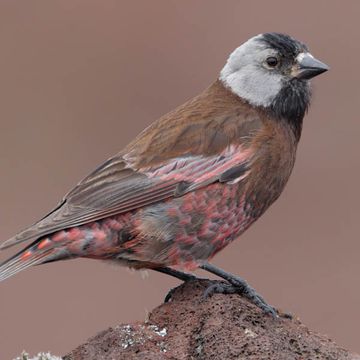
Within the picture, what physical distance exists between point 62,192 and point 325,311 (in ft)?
10.0

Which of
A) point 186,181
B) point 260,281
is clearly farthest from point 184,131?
point 260,281

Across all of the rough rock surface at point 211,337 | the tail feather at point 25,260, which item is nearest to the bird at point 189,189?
the tail feather at point 25,260

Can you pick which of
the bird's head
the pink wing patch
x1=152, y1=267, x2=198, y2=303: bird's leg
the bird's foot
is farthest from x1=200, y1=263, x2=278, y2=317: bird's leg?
the bird's head

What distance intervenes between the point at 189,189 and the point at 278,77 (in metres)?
1.14

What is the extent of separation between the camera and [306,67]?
896 cm

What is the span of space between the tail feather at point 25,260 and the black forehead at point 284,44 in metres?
2.15

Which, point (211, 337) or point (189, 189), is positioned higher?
point (189, 189)

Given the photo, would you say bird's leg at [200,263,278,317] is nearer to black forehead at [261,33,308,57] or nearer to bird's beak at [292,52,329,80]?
bird's beak at [292,52,329,80]

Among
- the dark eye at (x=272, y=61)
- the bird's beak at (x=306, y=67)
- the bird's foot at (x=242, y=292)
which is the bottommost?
the bird's foot at (x=242, y=292)

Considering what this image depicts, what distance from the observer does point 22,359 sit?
23.4 ft

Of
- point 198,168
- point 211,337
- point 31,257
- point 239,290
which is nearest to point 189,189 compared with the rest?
point 198,168

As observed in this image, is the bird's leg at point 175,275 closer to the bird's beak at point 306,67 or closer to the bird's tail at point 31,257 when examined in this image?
the bird's tail at point 31,257

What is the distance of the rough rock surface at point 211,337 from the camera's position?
7375mm

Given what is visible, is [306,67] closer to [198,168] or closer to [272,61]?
[272,61]
